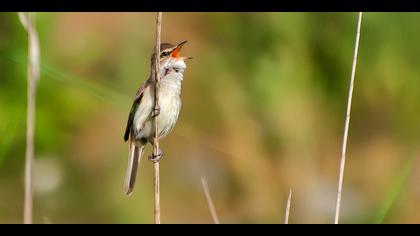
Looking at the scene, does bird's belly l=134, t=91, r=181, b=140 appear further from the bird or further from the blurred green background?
the blurred green background

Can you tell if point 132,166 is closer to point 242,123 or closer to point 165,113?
point 165,113

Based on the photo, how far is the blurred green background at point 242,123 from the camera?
6801 millimetres

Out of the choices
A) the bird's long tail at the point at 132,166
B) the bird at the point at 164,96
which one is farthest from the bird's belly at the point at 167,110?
the bird's long tail at the point at 132,166

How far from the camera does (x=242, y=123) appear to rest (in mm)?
7051

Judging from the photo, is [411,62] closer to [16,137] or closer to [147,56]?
[147,56]

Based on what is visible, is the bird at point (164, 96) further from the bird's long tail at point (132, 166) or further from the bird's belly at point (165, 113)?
the bird's long tail at point (132, 166)

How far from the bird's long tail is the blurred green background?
0.87 metres

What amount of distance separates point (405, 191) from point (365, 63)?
99 cm

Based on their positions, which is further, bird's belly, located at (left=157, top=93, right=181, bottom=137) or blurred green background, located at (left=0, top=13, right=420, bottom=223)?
blurred green background, located at (left=0, top=13, right=420, bottom=223)

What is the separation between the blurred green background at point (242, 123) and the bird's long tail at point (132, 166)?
0.87 m

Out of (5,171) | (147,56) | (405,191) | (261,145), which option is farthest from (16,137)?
(405,191)

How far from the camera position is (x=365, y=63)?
7211 mm

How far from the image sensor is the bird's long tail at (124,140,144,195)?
548cm

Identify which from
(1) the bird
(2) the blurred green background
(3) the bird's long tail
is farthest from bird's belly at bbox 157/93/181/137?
(2) the blurred green background
